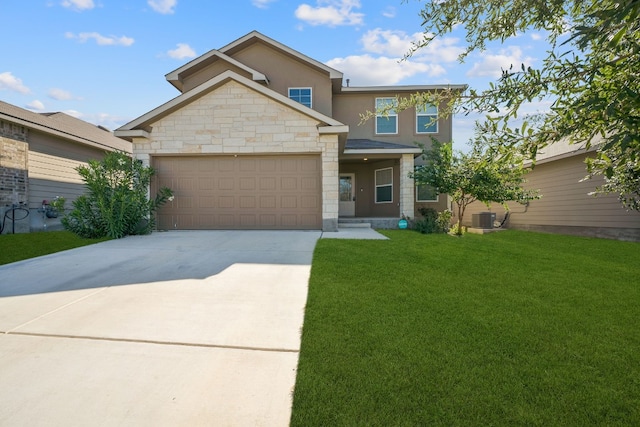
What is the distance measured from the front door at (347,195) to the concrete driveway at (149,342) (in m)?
10.3

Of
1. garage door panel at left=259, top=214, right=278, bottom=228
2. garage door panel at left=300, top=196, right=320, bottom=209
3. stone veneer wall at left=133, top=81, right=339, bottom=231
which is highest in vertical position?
stone veneer wall at left=133, top=81, right=339, bottom=231

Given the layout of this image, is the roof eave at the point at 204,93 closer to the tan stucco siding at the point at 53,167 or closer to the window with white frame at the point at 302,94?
the window with white frame at the point at 302,94

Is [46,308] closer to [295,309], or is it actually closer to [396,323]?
[295,309]

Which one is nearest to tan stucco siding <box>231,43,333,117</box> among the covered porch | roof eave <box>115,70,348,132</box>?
the covered porch

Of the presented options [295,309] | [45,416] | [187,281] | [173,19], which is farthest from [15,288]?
[173,19]

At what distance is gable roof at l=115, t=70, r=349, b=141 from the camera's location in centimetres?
1016

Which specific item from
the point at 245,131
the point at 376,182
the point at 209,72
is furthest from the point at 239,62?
the point at 376,182

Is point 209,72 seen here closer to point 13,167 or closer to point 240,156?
point 240,156

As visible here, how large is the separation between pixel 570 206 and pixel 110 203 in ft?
52.6

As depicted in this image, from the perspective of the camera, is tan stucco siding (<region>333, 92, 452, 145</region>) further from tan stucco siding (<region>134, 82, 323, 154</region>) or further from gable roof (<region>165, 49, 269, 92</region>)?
tan stucco siding (<region>134, 82, 323, 154</region>)

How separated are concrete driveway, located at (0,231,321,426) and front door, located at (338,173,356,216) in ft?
33.7

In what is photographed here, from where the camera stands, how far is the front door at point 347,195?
52.4 feet

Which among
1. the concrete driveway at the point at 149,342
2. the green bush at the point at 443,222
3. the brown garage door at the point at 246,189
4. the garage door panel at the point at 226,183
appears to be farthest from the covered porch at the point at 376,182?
the concrete driveway at the point at 149,342

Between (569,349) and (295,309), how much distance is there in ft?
9.01
